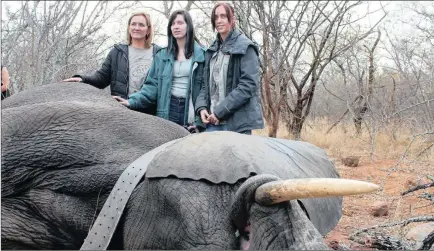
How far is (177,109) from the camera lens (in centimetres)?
378

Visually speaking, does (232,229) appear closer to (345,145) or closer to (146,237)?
(146,237)

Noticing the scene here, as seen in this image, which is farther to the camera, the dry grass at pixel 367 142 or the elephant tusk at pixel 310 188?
the dry grass at pixel 367 142

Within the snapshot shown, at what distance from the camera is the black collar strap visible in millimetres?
2189

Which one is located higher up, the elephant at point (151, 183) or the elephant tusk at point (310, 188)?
the elephant tusk at point (310, 188)

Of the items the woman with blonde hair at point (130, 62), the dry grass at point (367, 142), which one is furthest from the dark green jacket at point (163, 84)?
the dry grass at point (367, 142)

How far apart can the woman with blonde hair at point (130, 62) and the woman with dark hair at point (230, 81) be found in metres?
0.51

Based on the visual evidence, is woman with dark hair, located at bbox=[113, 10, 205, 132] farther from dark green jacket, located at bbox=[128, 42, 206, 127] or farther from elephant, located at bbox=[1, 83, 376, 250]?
elephant, located at bbox=[1, 83, 376, 250]

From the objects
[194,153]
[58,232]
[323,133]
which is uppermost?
[194,153]

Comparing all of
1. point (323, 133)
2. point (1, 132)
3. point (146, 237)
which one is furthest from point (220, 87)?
point (323, 133)

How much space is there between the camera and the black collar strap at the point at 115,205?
7.18ft

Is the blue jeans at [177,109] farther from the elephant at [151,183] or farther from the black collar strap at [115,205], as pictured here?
the black collar strap at [115,205]

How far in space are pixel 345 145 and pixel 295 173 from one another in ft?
29.4

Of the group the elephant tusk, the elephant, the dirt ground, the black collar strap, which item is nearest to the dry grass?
the dirt ground

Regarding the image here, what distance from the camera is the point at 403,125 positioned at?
1017 centimetres
